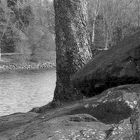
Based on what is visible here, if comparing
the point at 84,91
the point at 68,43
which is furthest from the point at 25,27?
the point at 84,91

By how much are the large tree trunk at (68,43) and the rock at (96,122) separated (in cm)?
372

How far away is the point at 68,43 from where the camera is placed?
10211mm

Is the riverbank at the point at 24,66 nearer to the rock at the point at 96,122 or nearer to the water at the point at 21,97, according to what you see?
the water at the point at 21,97

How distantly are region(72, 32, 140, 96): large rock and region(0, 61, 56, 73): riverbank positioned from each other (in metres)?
49.9

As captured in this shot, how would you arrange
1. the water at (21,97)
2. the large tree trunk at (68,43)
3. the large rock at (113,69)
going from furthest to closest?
the water at (21,97) → the large tree trunk at (68,43) → the large rock at (113,69)

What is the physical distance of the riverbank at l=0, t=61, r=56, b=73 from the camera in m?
59.6

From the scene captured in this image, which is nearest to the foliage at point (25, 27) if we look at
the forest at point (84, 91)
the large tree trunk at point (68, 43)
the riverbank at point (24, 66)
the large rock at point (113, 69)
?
the riverbank at point (24, 66)

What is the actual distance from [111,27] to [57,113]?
2252 inches

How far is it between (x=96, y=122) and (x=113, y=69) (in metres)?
1.98

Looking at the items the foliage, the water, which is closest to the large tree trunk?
the water

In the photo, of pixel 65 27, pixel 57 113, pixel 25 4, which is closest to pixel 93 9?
pixel 25 4

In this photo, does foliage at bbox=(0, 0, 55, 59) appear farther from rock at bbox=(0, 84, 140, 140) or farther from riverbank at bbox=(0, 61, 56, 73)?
rock at bbox=(0, 84, 140, 140)

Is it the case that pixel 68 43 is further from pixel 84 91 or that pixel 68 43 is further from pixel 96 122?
pixel 96 122

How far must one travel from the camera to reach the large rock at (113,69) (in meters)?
7.08
